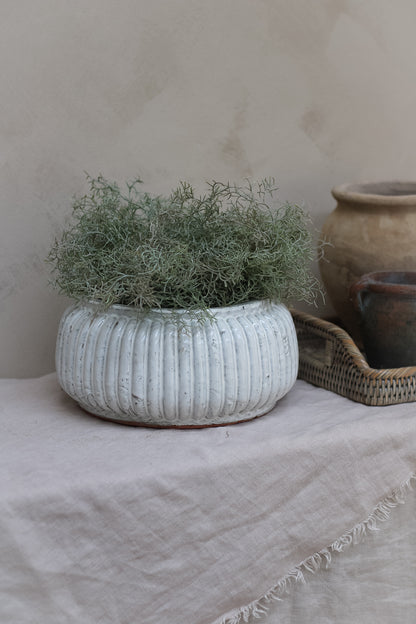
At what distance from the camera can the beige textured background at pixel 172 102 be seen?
0.95 m

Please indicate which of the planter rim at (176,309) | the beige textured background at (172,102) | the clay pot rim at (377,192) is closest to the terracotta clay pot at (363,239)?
the clay pot rim at (377,192)

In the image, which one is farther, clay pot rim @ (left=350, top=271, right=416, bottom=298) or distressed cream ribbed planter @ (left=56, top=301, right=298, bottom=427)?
clay pot rim @ (left=350, top=271, right=416, bottom=298)

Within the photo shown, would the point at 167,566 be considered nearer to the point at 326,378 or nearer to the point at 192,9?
the point at 326,378

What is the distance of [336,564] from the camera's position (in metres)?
0.77

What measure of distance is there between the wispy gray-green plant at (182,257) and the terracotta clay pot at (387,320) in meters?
0.09

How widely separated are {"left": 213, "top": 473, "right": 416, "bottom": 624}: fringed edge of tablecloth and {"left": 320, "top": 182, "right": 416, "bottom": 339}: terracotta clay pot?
34 centimetres

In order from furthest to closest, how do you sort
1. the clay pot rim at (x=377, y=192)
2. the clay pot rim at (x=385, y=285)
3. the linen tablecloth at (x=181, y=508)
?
the clay pot rim at (x=377, y=192) → the clay pot rim at (x=385, y=285) → the linen tablecloth at (x=181, y=508)

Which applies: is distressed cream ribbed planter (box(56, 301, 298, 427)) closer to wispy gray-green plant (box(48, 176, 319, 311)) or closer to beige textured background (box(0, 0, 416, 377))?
wispy gray-green plant (box(48, 176, 319, 311))

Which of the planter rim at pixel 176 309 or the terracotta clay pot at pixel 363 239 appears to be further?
the terracotta clay pot at pixel 363 239

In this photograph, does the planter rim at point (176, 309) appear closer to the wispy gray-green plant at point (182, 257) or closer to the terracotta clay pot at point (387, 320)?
the wispy gray-green plant at point (182, 257)

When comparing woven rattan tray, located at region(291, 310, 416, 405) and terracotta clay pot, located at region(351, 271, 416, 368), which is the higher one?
terracotta clay pot, located at region(351, 271, 416, 368)

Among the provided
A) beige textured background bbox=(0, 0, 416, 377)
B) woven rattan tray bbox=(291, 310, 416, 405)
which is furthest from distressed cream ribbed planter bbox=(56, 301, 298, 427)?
beige textured background bbox=(0, 0, 416, 377)

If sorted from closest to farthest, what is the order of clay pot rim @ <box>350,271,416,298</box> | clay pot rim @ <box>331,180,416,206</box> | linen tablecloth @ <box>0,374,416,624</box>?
linen tablecloth @ <box>0,374,416,624</box>, clay pot rim @ <box>350,271,416,298</box>, clay pot rim @ <box>331,180,416,206</box>

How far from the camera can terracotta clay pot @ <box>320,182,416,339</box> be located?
995 millimetres
